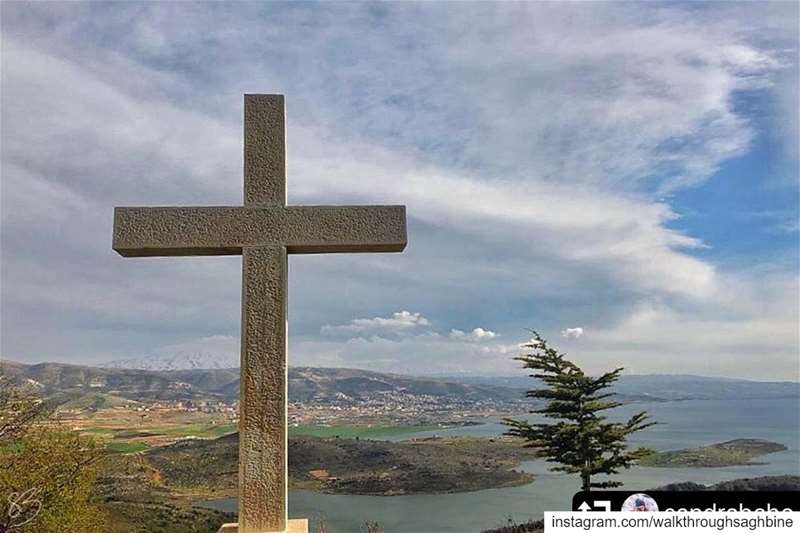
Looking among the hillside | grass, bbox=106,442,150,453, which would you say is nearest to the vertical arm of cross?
the hillside

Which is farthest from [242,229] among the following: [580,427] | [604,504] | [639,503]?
[580,427]

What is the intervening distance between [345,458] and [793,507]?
57.4ft

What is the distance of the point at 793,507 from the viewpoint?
3.51m

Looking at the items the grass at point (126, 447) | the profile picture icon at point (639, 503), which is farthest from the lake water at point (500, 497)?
the profile picture icon at point (639, 503)

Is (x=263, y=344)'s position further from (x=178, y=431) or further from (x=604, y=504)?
(x=178, y=431)

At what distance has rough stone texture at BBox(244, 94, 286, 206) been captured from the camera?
11.8 ft

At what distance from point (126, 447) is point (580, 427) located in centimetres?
1516

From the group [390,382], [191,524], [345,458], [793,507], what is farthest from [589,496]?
[390,382]

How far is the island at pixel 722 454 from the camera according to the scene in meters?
17.8

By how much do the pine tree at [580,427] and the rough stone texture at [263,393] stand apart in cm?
994

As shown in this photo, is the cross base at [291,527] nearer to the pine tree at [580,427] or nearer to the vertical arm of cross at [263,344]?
the vertical arm of cross at [263,344]

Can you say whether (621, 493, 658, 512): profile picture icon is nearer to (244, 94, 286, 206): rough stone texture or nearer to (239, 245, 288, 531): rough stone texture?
(239, 245, 288, 531): rough stone texture

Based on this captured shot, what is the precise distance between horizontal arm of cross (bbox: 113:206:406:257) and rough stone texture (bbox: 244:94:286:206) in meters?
0.10

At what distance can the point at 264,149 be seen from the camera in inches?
143
